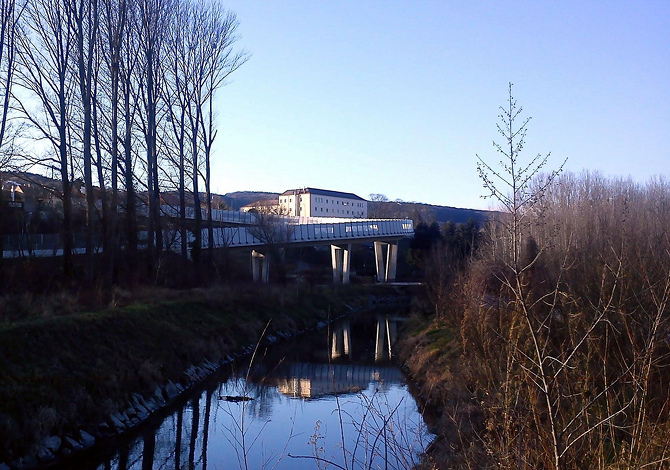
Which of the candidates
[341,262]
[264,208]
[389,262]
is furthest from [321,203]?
[341,262]

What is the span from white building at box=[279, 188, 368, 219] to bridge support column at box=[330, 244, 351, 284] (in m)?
45.0

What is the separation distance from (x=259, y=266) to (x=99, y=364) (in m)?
33.1

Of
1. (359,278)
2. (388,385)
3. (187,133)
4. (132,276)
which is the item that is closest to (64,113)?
(132,276)

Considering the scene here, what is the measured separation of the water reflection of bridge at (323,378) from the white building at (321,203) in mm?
77928

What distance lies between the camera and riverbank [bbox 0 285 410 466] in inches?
469

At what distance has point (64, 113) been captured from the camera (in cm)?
2322

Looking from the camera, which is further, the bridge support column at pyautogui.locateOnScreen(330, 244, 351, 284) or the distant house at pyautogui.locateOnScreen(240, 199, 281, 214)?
the distant house at pyautogui.locateOnScreen(240, 199, 281, 214)

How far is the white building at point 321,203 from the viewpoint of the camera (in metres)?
104

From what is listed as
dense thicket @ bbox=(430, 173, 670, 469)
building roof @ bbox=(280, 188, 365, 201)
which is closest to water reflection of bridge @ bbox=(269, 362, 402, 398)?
dense thicket @ bbox=(430, 173, 670, 469)

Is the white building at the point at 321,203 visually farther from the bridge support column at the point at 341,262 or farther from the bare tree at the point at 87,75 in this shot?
the bare tree at the point at 87,75

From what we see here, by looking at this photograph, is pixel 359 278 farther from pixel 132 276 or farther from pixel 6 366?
pixel 6 366

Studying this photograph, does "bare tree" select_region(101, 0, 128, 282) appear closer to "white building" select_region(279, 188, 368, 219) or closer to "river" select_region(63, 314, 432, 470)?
"river" select_region(63, 314, 432, 470)

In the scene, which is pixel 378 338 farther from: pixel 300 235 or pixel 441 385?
pixel 300 235

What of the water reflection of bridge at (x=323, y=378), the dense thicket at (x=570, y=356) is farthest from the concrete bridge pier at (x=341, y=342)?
the dense thicket at (x=570, y=356)
